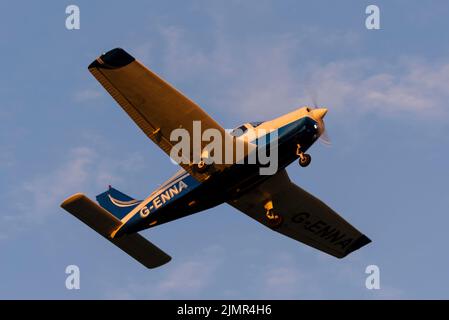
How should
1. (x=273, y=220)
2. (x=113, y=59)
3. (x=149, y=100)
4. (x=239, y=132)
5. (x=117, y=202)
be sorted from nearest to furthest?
(x=113, y=59)
(x=149, y=100)
(x=239, y=132)
(x=273, y=220)
(x=117, y=202)

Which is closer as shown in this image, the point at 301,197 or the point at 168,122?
the point at 168,122

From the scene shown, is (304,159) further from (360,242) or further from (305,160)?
(360,242)

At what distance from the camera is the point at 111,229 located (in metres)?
35.6

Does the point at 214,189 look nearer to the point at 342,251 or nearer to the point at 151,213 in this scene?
the point at 151,213

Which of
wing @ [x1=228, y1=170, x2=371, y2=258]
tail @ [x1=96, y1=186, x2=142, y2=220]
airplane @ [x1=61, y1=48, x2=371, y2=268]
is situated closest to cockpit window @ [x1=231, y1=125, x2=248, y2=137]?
airplane @ [x1=61, y1=48, x2=371, y2=268]

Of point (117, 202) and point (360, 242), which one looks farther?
point (360, 242)

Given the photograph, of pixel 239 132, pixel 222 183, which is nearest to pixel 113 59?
pixel 239 132

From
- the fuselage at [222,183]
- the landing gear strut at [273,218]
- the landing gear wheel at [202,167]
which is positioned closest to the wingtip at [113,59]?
the landing gear wheel at [202,167]

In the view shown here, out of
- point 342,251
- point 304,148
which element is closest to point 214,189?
point 304,148

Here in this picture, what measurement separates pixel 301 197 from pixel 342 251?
3800 mm

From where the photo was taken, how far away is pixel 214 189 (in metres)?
33.9

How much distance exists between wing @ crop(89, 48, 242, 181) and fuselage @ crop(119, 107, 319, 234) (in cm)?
88

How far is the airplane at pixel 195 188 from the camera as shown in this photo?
32000 millimetres

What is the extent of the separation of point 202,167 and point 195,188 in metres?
1.19
